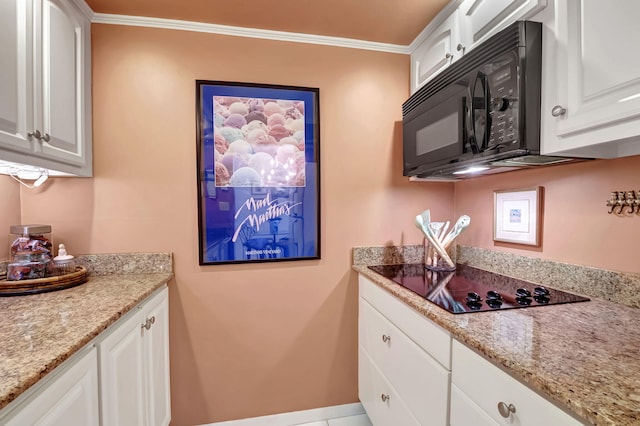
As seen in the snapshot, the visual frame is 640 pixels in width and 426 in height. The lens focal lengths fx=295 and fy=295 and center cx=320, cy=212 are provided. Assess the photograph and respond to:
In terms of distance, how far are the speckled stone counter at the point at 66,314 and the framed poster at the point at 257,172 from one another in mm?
A: 341

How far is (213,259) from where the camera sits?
165 centimetres

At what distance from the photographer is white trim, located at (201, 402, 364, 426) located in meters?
1.71

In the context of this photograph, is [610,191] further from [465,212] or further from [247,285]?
[247,285]

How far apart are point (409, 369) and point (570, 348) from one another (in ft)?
1.96

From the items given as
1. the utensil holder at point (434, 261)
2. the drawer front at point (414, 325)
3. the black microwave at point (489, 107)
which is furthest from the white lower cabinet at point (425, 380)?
the black microwave at point (489, 107)

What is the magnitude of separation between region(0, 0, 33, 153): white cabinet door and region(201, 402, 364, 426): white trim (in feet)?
5.48

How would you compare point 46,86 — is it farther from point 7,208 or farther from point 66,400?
point 66,400

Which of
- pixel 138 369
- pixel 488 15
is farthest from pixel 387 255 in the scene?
pixel 138 369

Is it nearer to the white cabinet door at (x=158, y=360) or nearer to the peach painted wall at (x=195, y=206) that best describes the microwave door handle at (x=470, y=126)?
the peach painted wall at (x=195, y=206)

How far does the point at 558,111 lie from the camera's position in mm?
927

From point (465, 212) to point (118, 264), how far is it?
202cm

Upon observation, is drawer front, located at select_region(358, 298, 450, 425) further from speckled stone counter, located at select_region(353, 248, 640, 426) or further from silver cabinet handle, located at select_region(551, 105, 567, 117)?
silver cabinet handle, located at select_region(551, 105, 567, 117)

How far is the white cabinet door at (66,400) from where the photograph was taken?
0.64m

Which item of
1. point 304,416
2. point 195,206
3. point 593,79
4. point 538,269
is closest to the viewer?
point 593,79
